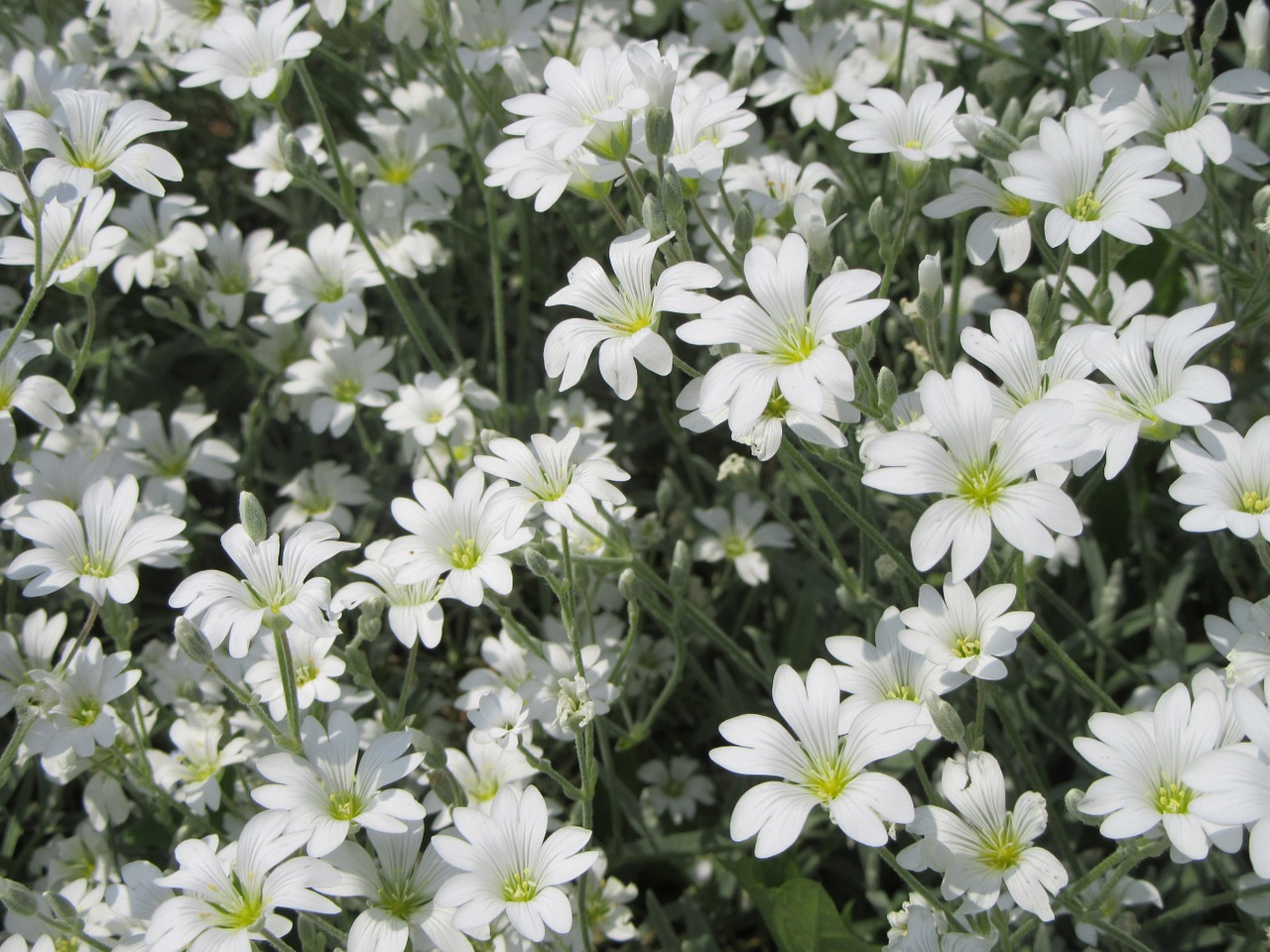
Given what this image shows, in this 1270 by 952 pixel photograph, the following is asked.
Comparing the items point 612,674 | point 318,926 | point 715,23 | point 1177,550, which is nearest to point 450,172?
point 715,23

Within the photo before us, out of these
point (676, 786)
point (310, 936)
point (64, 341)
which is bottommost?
point (676, 786)

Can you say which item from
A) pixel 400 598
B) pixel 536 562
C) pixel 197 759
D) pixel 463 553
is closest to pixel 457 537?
pixel 463 553

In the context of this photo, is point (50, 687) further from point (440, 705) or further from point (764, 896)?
point (764, 896)

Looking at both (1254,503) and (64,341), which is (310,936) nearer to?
(64,341)

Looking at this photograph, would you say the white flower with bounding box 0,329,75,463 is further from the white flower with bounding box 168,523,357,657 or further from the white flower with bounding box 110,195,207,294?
the white flower with bounding box 168,523,357,657

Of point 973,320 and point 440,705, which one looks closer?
point 440,705

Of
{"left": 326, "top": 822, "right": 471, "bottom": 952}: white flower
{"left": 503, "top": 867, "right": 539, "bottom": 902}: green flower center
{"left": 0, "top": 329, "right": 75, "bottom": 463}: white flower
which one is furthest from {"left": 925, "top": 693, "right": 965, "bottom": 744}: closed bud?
{"left": 0, "top": 329, "right": 75, "bottom": 463}: white flower
